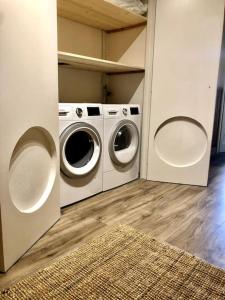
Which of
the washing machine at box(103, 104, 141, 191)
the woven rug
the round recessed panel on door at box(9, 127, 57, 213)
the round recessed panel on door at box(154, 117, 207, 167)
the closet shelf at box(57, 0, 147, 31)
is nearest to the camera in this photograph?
the woven rug

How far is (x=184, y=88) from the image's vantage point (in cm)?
245

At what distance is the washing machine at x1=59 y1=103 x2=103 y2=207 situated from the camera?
1871mm

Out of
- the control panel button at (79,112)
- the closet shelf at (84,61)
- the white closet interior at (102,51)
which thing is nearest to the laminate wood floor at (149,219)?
the control panel button at (79,112)

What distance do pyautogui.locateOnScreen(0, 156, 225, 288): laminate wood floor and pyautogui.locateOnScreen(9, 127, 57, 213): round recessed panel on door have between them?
0.28 meters

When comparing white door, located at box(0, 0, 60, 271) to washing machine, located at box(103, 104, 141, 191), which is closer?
white door, located at box(0, 0, 60, 271)

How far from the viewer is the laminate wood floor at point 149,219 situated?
4.72ft

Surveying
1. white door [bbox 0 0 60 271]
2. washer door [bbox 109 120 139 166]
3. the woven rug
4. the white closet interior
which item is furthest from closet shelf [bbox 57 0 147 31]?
the woven rug

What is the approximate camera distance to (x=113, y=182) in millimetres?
2473

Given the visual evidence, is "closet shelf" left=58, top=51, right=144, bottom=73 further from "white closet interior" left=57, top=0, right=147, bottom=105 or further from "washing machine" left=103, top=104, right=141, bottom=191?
"washing machine" left=103, top=104, right=141, bottom=191

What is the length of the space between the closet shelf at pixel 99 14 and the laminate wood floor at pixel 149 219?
5.64ft

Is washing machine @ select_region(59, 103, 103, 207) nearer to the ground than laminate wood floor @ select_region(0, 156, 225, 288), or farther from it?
farther from it

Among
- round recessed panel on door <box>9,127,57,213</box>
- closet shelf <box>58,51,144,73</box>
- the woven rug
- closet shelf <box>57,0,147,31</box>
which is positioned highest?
closet shelf <box>57,0,147,31</box>

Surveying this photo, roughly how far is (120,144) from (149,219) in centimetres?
95

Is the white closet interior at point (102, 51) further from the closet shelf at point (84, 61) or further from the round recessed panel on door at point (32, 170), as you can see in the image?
the round recessed panel on door at point (32, 170)
